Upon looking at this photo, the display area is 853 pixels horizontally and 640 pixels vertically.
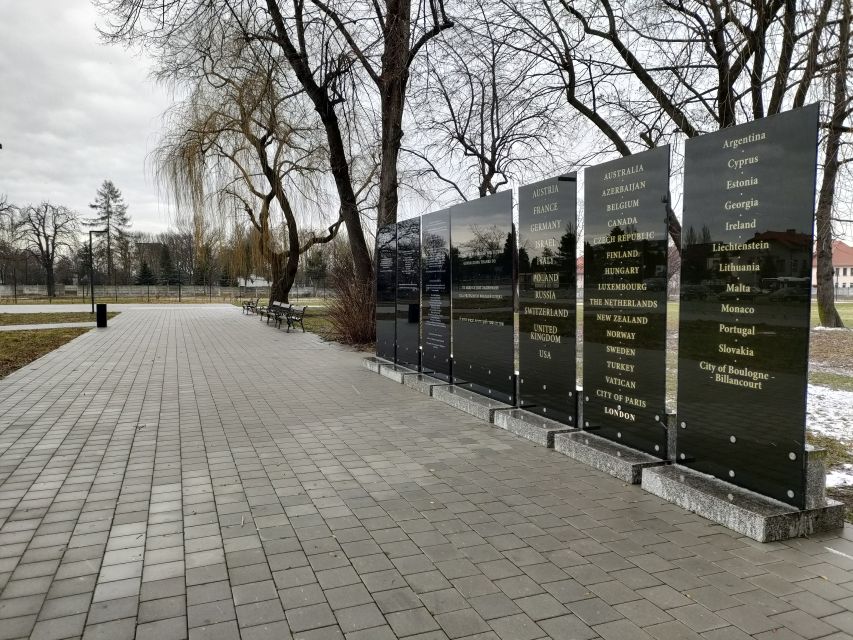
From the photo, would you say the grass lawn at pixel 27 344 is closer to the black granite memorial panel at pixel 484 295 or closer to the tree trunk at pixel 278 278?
the black granite memorial panel at pixel 484 295

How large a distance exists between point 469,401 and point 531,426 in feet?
4.70

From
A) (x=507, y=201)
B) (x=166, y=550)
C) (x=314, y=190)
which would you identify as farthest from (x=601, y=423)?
(x=314, y=190)

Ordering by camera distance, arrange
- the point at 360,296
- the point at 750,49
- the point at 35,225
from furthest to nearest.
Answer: the point at 35,225 → the point at 360,296 → the point at 750,49

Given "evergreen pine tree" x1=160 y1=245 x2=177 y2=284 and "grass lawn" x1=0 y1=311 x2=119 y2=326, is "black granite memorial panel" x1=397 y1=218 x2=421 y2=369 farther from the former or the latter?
"evergreen pine tree" x1=160 y1=245 x2=177 y2=284

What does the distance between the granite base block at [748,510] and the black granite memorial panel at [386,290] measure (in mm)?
6878

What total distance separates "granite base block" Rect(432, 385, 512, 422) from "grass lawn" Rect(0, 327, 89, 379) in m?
7.33

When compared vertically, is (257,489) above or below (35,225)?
below

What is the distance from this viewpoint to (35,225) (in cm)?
6219

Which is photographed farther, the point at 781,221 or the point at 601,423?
the point at 601,423

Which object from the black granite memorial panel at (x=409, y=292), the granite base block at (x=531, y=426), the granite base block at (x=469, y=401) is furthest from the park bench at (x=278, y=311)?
the granite base block at (x=531, y=426)

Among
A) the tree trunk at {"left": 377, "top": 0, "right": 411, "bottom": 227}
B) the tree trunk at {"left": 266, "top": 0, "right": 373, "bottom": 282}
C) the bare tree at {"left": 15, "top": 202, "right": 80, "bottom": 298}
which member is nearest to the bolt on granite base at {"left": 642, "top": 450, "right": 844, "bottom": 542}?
the tree trunk at {"left": 377, "top": 0, "right": 411, "bottom": 227}

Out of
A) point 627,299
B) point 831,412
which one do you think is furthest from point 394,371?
point 831,412

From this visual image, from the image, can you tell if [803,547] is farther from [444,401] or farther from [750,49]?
[750,49]

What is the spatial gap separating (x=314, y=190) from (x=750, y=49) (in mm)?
14845
